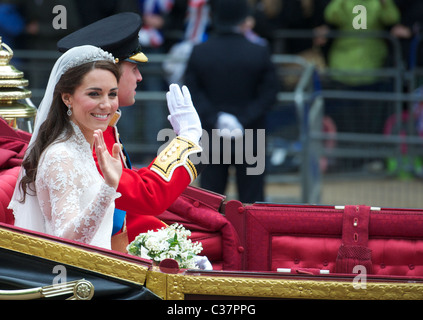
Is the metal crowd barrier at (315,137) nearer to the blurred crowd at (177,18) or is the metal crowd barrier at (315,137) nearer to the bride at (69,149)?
the blurred crowd at (177,18)

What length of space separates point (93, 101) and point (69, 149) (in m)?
0.22

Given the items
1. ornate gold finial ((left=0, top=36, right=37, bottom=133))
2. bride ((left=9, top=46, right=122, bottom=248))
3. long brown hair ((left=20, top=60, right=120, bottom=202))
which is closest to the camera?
bride ((left=9, top=46, right=122, bottom=248))

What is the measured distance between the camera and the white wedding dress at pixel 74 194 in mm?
3391

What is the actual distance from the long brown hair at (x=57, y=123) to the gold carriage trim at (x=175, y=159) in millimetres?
398

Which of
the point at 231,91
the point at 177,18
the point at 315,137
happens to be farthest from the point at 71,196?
the point at 177,18

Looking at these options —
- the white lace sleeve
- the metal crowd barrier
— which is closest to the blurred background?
the metal crowd barrier

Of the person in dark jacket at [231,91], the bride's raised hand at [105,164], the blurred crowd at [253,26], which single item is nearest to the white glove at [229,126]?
the person in dark jacket at [231,91]

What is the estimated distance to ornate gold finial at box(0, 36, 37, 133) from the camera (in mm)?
4414

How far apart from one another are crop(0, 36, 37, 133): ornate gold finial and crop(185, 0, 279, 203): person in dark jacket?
237cm

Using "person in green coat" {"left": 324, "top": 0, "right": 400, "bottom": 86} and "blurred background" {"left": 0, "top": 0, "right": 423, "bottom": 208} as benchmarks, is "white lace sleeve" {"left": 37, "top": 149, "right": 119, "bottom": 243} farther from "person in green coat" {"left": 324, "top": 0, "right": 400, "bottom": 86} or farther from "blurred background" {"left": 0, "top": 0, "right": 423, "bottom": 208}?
"person in green coat" {"left": 324, "top": 0, "right": 400, "bottom": 86}

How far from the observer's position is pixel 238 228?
14.1 ft

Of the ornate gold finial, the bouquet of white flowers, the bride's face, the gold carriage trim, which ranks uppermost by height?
the ornate gold finial

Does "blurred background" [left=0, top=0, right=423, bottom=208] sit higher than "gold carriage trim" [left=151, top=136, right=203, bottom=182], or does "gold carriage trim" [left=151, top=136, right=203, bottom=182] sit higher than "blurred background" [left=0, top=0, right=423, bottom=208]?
"blurred background" [left=0, top=0, right=423, bottom=208]
